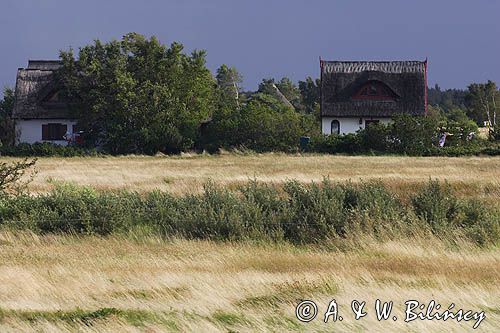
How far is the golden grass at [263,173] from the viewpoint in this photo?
2520 cm

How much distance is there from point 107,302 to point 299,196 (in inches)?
320

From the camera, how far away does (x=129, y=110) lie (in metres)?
51.7

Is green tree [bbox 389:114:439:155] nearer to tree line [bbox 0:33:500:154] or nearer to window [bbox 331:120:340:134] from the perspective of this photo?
tree line [bbox 0:33:500:154]

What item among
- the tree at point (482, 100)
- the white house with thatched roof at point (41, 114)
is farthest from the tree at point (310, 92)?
the white house with thatched roof at point (41, 114)

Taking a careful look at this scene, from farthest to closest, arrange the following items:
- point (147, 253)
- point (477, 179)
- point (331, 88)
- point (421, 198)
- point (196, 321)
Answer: point (331, 88)
point (477, 179)
point (421, 198)
point (147, 253)
point (196, 321)

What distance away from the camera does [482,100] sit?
9669cm

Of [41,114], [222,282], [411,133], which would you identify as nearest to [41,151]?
[41,114]

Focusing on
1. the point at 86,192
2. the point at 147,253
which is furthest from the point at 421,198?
the point at 86,192

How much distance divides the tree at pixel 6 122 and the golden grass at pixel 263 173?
64.8 feet

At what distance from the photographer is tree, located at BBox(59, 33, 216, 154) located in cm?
5181

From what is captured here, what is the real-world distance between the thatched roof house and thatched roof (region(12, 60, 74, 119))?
20232 millimetres

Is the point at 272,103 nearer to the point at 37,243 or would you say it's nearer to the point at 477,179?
the point at 477,179

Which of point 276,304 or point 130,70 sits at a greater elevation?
point 130,70

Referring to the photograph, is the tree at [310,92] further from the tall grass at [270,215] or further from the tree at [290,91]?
the tall grass at [270,215]
